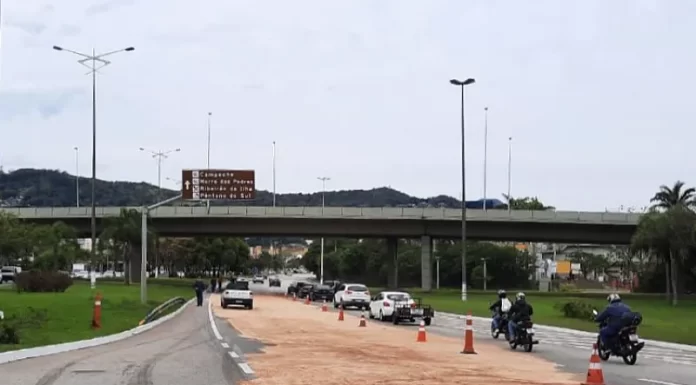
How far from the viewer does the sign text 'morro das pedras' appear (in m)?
49.8

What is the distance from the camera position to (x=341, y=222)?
284 ft

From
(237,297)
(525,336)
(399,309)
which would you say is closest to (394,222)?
(237,297)

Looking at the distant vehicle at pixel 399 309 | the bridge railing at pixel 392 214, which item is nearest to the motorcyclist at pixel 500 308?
the distant vehicle at pixel 399 309

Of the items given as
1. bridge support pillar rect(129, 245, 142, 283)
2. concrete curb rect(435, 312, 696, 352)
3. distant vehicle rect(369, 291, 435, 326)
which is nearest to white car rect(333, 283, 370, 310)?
concrete curb rect(435, 312, 696, 352)

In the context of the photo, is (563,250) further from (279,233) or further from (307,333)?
(307,333)

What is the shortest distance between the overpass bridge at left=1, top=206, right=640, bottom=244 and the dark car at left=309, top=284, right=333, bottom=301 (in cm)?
1157

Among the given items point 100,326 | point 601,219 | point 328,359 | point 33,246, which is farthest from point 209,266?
point 328,359

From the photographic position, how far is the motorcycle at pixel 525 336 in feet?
80.7

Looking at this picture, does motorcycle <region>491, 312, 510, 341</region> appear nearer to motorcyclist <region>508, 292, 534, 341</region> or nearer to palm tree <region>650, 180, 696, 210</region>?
motorcyclist <region>508, 292, 534, 341</region>

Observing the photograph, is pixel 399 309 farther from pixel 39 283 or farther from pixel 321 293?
pixel 321 293

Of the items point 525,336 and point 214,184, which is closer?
point 525,336

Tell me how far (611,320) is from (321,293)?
170 ft

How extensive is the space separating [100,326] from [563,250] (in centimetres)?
16020

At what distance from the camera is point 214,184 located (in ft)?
164
